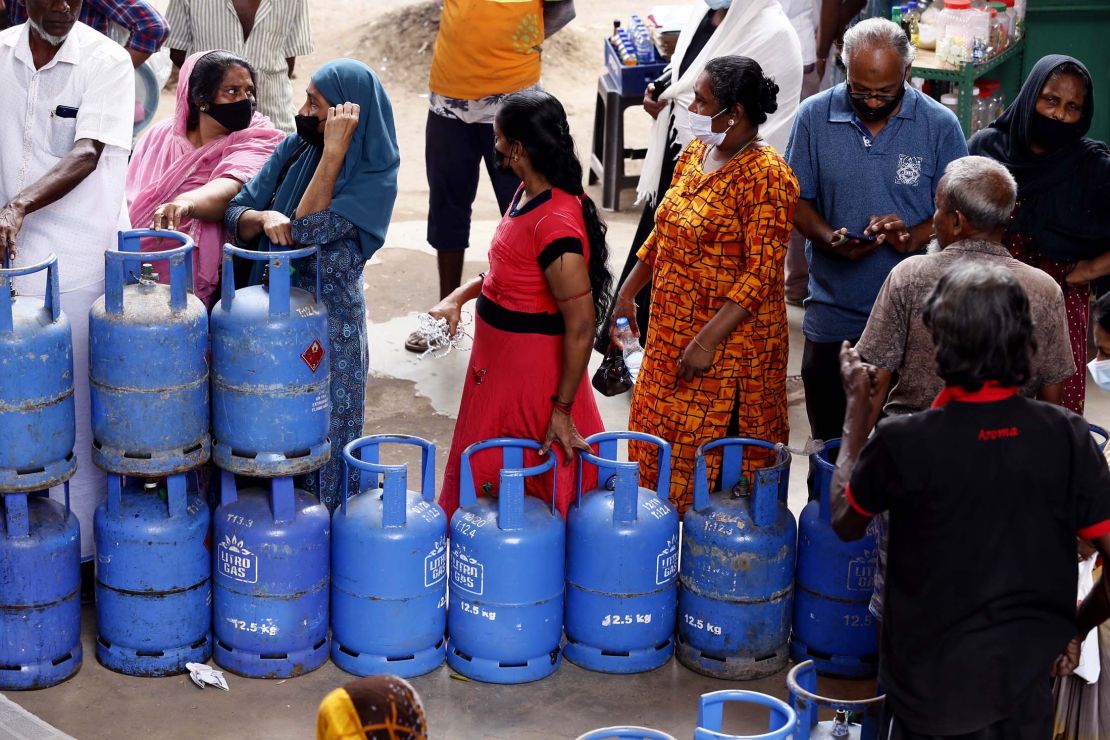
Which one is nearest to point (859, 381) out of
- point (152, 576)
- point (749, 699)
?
point (749, 699)

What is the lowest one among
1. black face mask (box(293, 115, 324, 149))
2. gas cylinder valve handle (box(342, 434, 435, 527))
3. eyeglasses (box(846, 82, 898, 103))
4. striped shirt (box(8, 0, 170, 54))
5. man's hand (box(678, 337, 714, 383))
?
gas cylinder valve handle (box(342, 434, 435, 527))

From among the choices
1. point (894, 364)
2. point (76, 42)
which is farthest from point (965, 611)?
A: point (76, 42)

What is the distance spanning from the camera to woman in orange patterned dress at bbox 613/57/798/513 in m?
4.45

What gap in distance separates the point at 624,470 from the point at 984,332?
153 cm

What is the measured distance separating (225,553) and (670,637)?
4.52ft

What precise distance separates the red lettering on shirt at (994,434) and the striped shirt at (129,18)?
4368mm

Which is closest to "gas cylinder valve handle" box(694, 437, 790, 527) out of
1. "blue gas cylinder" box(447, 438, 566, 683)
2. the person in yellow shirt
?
"blue gas cylinder" box(447, 438, 566, 683)

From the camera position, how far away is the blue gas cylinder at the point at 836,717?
3.71m

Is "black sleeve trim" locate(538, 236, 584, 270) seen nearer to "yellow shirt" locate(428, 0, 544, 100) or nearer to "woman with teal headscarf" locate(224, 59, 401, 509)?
"woman with teal headscarf" locate(224, 59, 401, 509)

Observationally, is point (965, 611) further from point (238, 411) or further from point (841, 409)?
point (238, 411)

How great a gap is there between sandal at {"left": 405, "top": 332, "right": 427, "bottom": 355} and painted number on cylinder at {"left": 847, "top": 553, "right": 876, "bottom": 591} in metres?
3.24

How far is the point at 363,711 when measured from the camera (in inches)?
91.8

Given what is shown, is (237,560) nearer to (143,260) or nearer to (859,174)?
(143,260)

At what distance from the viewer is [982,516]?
2916mm
